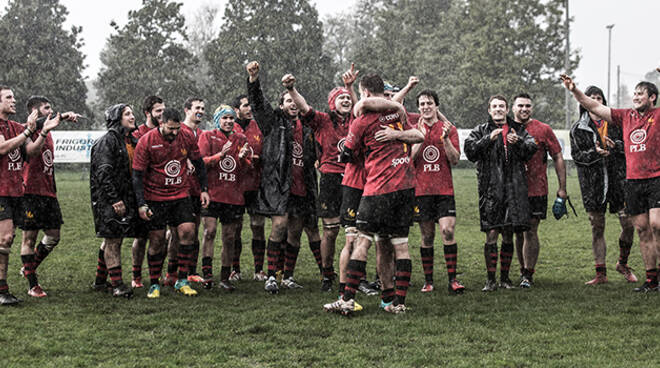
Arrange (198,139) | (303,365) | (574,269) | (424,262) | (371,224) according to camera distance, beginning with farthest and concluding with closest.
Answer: (574,269) → (198,139) → (424,262) → (371,224) → (303,365)

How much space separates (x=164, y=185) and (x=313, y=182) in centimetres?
188

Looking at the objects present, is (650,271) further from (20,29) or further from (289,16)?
(20,29)

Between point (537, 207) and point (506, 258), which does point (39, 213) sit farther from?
point (537, 207)

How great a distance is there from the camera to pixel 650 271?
8094mm

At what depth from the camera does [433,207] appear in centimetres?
839

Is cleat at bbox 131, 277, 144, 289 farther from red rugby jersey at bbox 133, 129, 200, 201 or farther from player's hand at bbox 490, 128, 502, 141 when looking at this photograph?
player's hand at bbox 490, 128, 502, 141

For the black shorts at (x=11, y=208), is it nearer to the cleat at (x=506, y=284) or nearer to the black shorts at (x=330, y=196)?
the black shorts at (x=330, y=196)

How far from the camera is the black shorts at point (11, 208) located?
7.37 metres

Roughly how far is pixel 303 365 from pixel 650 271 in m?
4.86

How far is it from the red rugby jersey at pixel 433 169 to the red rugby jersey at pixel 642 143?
1.90 m

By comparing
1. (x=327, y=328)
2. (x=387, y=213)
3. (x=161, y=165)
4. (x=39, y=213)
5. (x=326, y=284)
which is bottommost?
(x=327, y=328)

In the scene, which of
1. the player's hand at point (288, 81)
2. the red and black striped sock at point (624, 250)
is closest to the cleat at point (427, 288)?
the red and black striped sock at point (624, 250)

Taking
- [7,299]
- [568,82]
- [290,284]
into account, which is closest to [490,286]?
[290,284]

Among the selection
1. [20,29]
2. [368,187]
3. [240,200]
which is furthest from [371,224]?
[20,29]
